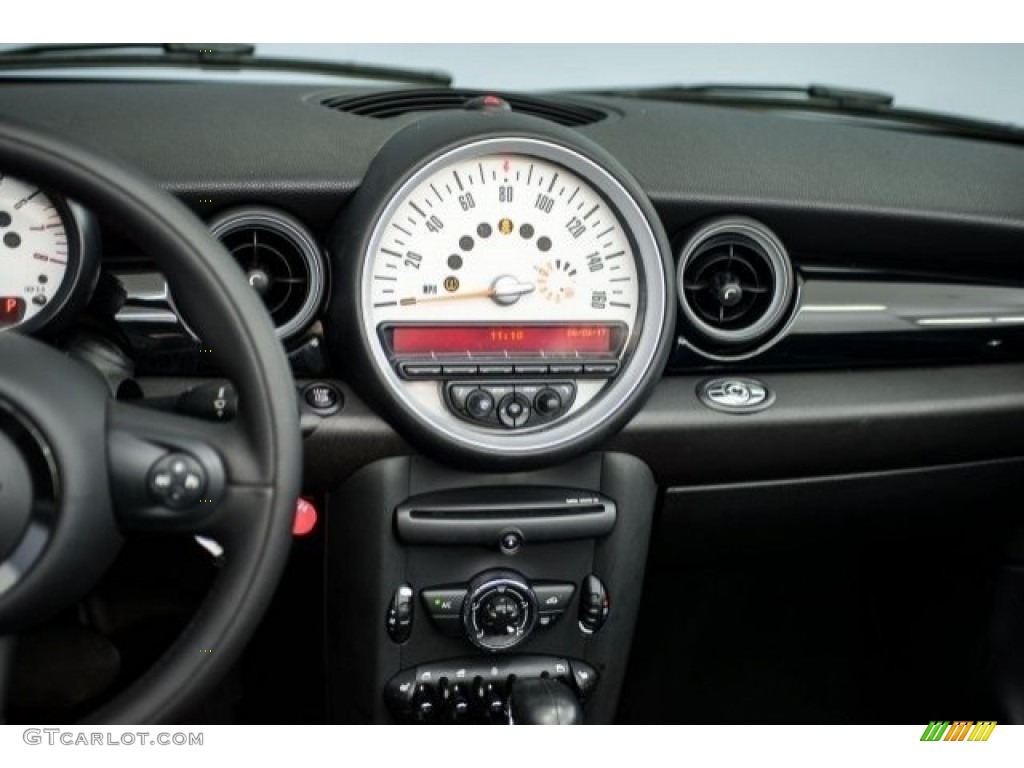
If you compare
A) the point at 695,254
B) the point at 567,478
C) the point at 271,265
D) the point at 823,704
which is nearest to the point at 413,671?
the point at 567,478

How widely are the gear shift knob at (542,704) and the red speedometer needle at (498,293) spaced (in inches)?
22.6

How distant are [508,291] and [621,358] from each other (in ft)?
0.63

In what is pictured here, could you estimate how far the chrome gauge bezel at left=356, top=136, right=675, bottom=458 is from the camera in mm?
1658

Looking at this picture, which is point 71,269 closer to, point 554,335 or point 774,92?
point 554,335

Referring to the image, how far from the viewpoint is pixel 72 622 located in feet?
5.61

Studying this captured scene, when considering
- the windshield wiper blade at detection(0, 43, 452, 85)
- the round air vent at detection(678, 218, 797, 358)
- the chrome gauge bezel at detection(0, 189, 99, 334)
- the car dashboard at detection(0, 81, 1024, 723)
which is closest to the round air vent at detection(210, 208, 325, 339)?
the car dashboard at detection(0, 81, 1024, 723)

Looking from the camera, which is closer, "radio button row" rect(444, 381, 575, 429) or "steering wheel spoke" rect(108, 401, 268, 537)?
"steering wheel spoke" rect(108, 401, 268, 537)

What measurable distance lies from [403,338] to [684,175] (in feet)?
1.71

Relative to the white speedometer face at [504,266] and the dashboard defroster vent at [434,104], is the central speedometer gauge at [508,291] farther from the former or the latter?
the dashboard defroster vent at [434,104]

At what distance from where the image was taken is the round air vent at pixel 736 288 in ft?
6.24

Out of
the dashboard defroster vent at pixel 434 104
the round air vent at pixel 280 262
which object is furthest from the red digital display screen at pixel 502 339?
the dashboard defroster vent at pixel 434 104

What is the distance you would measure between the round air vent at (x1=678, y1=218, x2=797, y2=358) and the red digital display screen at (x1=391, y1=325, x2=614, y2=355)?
197 mm

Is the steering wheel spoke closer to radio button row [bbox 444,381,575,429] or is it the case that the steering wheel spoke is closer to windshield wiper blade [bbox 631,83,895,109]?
radio button row [bbox 444,381,575,429]

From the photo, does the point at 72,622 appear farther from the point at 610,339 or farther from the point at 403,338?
the point at 610,339
